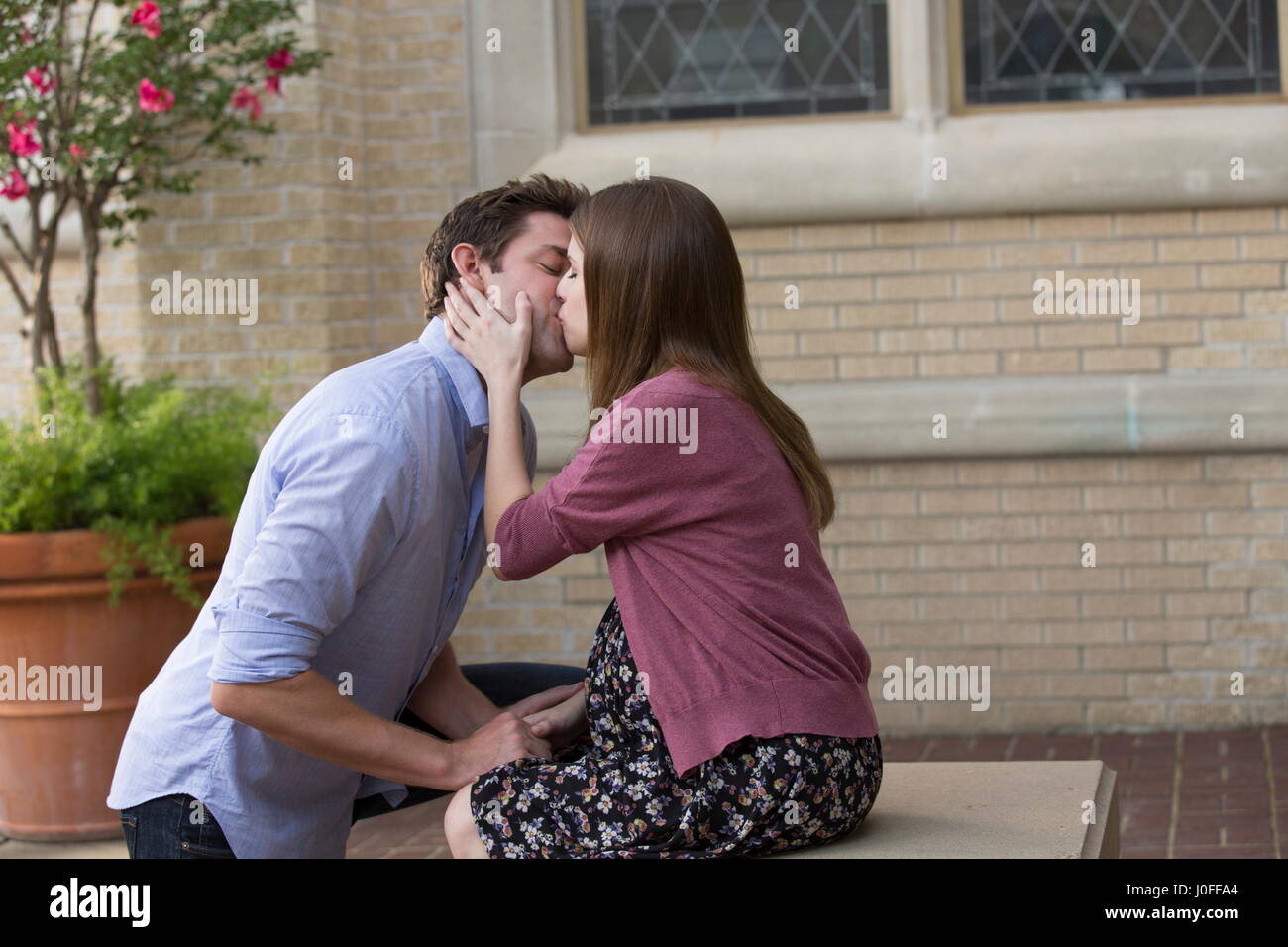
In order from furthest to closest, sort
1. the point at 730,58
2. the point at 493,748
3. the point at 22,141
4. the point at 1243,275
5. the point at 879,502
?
the point at 730,58 → the point at 879,502 → the point at 1243,275 → the point at 22,141 → the point at 493,748

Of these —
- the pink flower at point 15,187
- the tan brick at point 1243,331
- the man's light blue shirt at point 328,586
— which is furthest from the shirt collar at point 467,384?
the tan brick at point 1243,331

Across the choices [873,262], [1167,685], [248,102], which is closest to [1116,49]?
[873,262]

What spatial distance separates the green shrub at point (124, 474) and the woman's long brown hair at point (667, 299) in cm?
244

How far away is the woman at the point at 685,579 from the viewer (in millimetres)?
2498

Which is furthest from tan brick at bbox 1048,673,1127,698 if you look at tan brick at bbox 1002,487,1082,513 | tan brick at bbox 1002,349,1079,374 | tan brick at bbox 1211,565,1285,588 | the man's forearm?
the man's forearm

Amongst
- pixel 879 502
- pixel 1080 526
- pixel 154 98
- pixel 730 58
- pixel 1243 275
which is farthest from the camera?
pixel 730 58

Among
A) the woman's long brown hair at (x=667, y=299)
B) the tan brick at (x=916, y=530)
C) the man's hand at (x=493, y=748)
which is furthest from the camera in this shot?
the tan brick at (x=916, y=530)

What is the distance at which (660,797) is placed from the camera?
2.52 meters

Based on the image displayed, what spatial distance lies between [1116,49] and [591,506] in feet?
12.6

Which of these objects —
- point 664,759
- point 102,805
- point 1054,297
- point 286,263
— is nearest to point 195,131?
point 286,263

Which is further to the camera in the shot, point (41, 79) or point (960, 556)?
point (960, 556)

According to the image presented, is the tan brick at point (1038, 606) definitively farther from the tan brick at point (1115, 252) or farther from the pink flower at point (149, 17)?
the pink flower at point (149, 17)

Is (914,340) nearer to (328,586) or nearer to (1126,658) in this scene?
(1126,658)

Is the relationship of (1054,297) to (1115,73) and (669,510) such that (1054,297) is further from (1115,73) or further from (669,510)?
(669,510)
